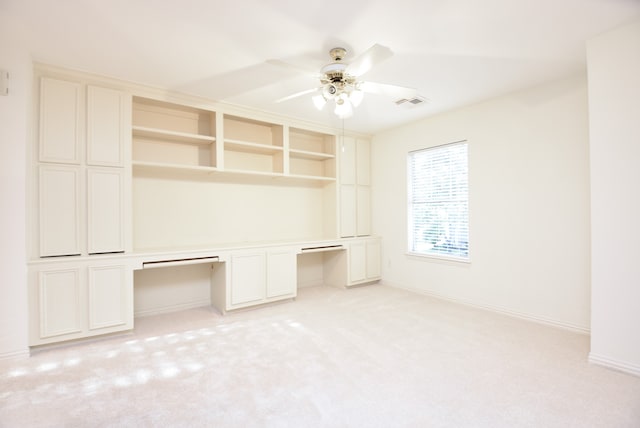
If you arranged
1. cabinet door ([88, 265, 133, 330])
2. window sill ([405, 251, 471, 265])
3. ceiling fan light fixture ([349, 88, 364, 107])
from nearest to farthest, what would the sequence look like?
ceiling fan light fixture ([349, 88, 364, 107]) → cabinet door ([88, 265, 133, 330]) → window sill ([405, 251, 471, 265])

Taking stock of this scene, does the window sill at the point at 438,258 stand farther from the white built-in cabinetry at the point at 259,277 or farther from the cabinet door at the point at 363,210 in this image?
the white built-in cabinetry at the point at 259,277

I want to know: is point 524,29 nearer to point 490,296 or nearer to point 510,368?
point 510,368

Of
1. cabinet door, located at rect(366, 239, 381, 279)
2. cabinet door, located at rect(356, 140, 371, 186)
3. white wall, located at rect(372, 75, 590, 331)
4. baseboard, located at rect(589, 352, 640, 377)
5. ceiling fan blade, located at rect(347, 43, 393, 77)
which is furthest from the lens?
cabinet door, located at rect(356, 140, 371, 186)

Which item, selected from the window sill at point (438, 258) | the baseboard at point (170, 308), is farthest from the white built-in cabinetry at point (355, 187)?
the baseboard at point (170, 308)

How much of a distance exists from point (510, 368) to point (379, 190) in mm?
3296

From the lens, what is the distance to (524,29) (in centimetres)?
230

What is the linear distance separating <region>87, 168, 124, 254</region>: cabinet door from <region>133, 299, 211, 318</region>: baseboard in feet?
3.27

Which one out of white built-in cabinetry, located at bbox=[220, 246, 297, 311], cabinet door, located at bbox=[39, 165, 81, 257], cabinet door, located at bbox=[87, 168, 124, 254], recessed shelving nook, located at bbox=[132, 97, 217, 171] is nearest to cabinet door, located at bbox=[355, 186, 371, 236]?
white built-in cabinetry, located at bbox=[220, 246, 297, 311]

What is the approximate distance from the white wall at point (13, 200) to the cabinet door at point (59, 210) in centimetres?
20

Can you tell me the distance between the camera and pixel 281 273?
13.4 feet

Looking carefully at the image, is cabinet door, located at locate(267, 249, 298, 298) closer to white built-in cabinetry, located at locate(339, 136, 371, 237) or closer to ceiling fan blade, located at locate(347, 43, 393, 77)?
white built-in cabinetry, located at locate(339, 136, 371, 237)

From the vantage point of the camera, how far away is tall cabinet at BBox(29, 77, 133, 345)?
9.01 feet

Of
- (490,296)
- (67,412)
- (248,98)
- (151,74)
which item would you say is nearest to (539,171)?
(490,296)

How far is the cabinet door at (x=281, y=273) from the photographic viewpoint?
400cm
